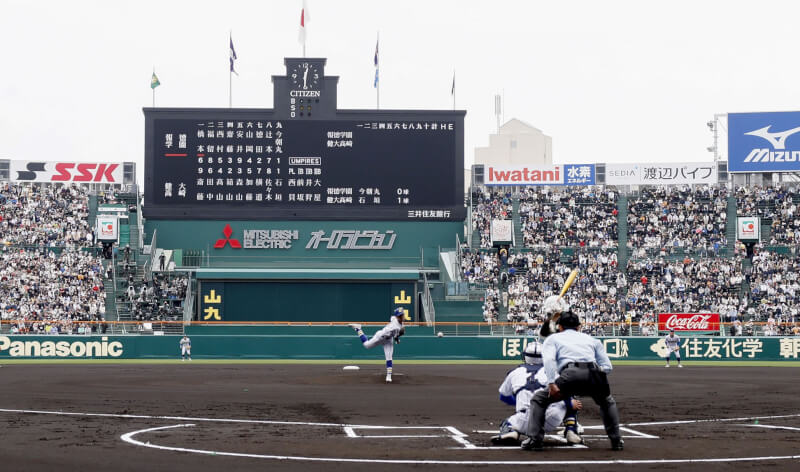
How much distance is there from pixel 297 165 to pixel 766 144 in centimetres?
2939

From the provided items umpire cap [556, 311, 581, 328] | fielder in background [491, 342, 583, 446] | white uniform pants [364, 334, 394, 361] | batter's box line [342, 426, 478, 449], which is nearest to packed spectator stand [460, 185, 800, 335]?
white uniform pants [364, 334, 394, 361]

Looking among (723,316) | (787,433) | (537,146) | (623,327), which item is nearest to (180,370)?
(623,327)

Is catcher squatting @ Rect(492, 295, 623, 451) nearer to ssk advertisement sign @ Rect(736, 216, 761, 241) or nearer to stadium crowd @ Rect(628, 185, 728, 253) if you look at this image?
ssk advertisement sign @ Rect(736, 216, 761, 241)

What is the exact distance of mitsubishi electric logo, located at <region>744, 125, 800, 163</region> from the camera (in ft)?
195

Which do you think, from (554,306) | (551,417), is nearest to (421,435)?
(551,417)

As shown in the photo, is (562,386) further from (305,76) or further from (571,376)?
(305,76)

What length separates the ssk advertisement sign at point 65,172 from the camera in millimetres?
58281

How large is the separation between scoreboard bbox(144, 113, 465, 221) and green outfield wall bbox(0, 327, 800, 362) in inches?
336

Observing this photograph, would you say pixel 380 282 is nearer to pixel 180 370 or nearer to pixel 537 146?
pixel 180 370

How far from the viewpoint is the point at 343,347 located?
4562 centimetres

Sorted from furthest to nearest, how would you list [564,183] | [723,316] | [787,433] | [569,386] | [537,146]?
[537,146]
[564,183]
[723,316]
[787,433]
[569,386]

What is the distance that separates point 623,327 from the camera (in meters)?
46.8

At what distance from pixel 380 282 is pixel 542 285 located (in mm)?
8994

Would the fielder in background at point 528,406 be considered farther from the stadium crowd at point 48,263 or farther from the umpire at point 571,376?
the stadium crowd at point 48,263
